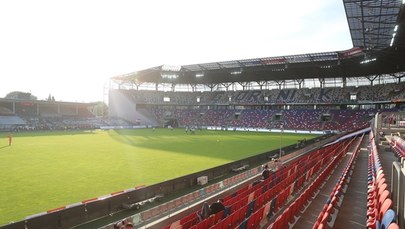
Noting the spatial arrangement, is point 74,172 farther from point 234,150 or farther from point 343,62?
point 343,62

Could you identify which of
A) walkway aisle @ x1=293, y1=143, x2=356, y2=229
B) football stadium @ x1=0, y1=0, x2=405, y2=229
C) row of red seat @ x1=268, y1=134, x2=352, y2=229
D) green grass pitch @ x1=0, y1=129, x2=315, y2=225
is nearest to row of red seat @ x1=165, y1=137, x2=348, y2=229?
football stadium @ x1=0, y1=0, x2=405, y2=229

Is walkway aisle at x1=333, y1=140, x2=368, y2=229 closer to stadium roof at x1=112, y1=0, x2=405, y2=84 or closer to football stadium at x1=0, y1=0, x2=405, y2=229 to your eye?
football stadium at x1=0, y1=0, x2=405, y2=229

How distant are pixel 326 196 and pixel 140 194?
8.05m

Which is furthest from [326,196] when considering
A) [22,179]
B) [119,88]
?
[119,88]

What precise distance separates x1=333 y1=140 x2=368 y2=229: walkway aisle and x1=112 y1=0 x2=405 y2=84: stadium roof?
1621 centimetres

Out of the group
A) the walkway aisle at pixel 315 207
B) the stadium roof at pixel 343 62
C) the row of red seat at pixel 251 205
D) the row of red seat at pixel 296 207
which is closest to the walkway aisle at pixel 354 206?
the walkway aisle at pixel 315 207

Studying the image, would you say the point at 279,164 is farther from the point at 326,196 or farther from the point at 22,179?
the point at 22,179

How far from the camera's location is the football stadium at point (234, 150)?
971 centimetres

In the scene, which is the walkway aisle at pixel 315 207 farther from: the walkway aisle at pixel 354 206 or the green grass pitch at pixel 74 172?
the green grass pitch at pixel 74 172

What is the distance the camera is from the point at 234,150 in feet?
105

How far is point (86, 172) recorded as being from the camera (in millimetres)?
20281

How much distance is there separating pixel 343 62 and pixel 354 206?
52102 millimetres

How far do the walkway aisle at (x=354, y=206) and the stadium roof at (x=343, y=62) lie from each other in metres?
16.2

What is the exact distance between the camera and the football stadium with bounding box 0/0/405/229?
31.9 feet
